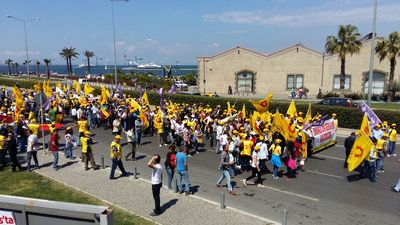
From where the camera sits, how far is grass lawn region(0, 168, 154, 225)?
10094 mm

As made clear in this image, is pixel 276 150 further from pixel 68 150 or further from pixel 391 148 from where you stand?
pixel 68 150

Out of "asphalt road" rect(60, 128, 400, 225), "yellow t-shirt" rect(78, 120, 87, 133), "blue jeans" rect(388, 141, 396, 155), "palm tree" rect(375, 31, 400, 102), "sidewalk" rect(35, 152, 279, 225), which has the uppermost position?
"palm tree" rect(375, 31, 400, 102)

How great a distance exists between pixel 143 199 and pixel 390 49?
35901 millimetres

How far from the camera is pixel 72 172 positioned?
47.4 ft

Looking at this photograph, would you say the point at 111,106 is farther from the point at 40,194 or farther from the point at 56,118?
the point at 40,194

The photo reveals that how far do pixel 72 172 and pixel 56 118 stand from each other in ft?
31.2

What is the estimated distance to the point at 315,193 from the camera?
12.3 m

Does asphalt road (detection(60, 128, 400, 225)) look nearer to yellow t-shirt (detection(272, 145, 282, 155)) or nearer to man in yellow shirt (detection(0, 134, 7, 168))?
yellow t-shirt (detection(272, 145, 282, 155))

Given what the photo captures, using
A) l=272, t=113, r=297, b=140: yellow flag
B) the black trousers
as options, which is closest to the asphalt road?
l=272, t=113, r=297, b=140: yellow flag

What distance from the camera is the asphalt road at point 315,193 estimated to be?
1050cm

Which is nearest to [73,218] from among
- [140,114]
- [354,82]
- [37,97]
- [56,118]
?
[37,97]

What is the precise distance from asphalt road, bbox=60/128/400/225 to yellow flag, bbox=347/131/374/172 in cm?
80

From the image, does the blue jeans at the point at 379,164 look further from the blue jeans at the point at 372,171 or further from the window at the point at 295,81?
the window at the point at 295,81

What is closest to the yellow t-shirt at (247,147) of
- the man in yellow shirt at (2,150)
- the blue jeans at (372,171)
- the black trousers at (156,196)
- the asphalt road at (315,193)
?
the asphalt road at (315,193)
